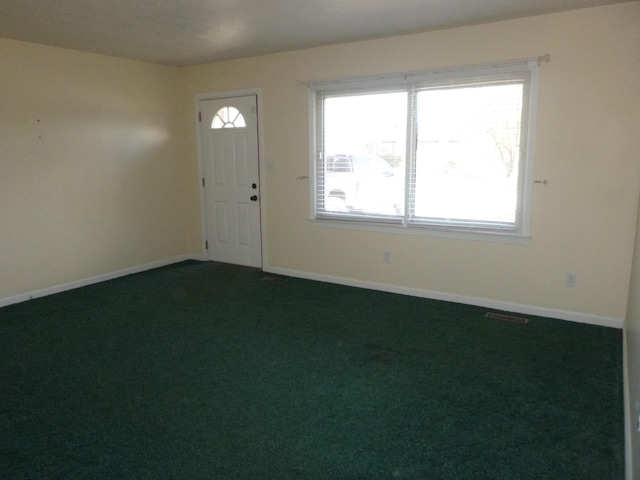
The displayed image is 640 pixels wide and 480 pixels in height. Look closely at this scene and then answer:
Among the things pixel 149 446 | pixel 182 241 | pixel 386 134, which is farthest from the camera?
pixel 182 241

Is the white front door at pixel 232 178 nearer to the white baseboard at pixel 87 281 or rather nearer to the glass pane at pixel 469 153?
the white baseboard at pixel 87 281

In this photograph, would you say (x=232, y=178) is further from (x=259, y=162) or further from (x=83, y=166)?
(x=83, y=166)

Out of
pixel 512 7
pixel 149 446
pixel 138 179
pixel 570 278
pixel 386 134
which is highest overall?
pixel 512 7

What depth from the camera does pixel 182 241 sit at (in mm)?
6238

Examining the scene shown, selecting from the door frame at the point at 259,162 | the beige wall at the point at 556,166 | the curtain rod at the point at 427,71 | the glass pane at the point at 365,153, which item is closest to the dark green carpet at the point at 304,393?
the beige wall at the point at 556,166

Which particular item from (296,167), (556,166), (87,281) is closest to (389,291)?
(296,167)

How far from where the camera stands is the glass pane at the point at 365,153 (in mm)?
4551

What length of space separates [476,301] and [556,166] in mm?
1357

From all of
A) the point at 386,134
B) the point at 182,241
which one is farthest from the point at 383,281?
the point at 182,241

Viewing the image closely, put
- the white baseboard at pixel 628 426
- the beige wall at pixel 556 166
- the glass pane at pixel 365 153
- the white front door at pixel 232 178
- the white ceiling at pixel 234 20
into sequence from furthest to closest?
the white front door at pixel 232 178 < the glass pane at pixel 365 153 < the beige wall at pixel 556 166 < the white ceiling at pixel 234 20 < the white baseboard at pixel 628 426

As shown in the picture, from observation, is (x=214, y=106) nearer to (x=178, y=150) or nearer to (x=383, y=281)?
(x=178, y=150)

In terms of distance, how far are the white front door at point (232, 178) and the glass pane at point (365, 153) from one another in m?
1.01

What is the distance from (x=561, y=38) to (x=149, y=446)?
3.98 metres

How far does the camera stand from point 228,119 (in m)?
5.65
